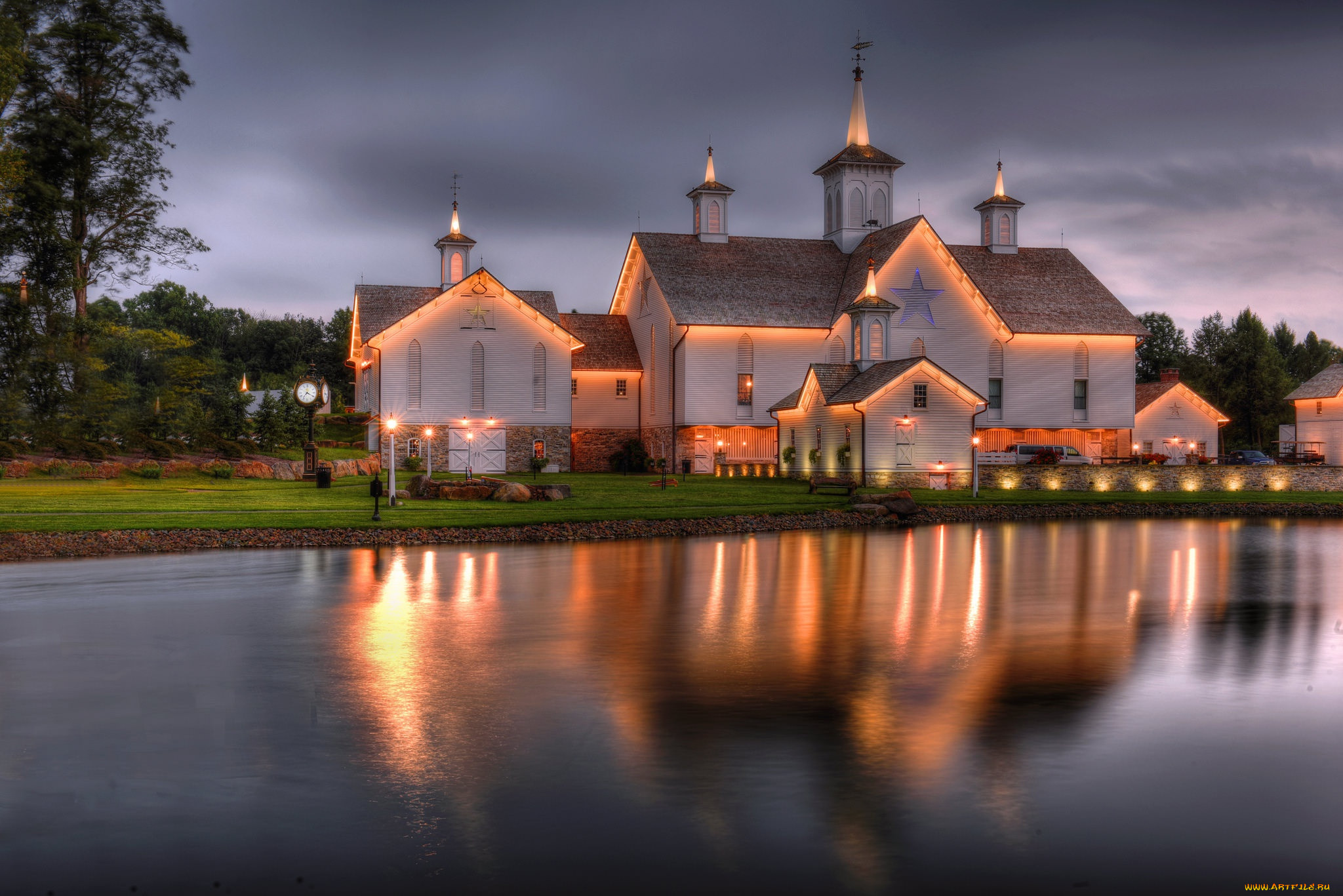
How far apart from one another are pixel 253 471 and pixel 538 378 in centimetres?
1593

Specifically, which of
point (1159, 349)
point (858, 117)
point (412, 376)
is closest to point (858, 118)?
point (858, 117)

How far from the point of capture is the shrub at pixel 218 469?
3884cm

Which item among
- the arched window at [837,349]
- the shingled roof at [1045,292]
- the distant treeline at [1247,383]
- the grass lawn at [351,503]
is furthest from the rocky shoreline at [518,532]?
the distant treeline at [1247,383]

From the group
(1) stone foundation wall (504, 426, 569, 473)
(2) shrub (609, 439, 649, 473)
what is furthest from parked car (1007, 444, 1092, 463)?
(1) stone foundation wall (504, 426, 569, 473)

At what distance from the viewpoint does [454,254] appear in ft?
191

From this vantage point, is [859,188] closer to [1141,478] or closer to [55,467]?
[1141,478]

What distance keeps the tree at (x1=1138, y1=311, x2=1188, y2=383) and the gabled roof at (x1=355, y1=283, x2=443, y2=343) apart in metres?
70.5

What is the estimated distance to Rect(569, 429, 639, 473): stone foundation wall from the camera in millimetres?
58188

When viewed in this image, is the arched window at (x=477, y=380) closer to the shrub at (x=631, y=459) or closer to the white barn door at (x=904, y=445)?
the shrub at (x=631, y=459)

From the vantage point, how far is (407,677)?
11.2 m

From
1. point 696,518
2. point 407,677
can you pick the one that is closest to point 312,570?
point 407,677

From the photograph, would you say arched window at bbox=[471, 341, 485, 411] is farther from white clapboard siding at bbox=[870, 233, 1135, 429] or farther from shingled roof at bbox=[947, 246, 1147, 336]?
shingled roof at bbox=[947, 246, 1147, 336]

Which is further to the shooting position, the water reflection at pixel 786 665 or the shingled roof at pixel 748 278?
the shingled roof at pixel 748 278

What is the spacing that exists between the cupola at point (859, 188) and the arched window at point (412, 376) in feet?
82.4
